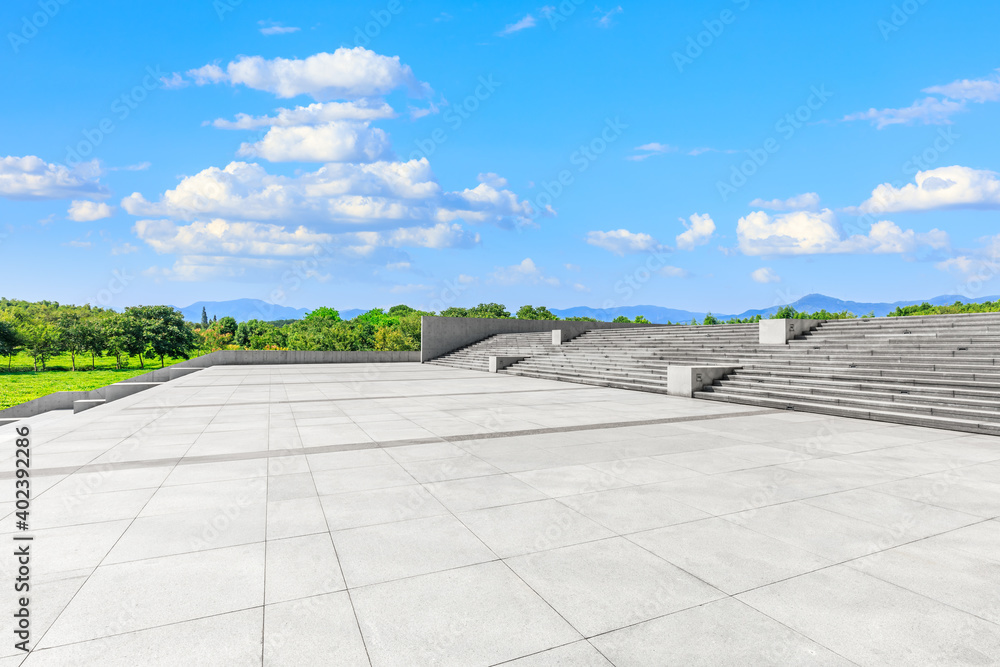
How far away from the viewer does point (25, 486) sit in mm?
5863

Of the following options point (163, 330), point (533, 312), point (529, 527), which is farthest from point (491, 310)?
point (529, 527)

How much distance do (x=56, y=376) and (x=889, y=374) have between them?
8115 cm

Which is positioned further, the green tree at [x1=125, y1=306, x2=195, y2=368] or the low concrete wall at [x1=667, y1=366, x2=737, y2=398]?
the green tree at [x1=125, y1=306, x2=195, y2=368]

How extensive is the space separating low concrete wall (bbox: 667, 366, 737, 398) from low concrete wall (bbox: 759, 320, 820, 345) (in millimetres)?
4058

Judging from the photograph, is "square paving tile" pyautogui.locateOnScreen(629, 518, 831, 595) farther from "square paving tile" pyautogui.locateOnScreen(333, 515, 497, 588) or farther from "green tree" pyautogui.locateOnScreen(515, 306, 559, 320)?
"green tree" pyautogui.locateOnScreen(515, 306, 559, 320)

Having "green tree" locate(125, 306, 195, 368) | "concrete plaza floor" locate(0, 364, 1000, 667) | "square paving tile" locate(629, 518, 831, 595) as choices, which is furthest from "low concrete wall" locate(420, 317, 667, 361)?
"green tree" locate(125, 306, 195, 368)

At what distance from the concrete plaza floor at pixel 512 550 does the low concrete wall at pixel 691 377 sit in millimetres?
5838

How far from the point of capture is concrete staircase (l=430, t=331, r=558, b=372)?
27734 mm

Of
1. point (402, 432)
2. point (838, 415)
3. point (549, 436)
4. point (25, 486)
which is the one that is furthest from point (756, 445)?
point (25, 486)

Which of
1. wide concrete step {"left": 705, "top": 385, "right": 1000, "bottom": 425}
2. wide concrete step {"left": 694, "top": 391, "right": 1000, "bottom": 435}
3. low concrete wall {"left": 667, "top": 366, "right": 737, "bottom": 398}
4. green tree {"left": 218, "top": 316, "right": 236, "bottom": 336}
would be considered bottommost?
wide concrete step {"left": 694, "top": 391, "right": 1000, "bottom": 435}

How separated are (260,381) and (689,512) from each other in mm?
18513

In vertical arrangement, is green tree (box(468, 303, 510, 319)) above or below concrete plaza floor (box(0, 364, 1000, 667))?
above

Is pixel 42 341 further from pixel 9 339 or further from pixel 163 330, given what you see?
pixel 163 330

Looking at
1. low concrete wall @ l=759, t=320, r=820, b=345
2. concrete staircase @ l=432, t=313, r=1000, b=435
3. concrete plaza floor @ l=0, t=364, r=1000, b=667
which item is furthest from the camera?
low concrete wall @ l=759, t=320, r=820, b=345
